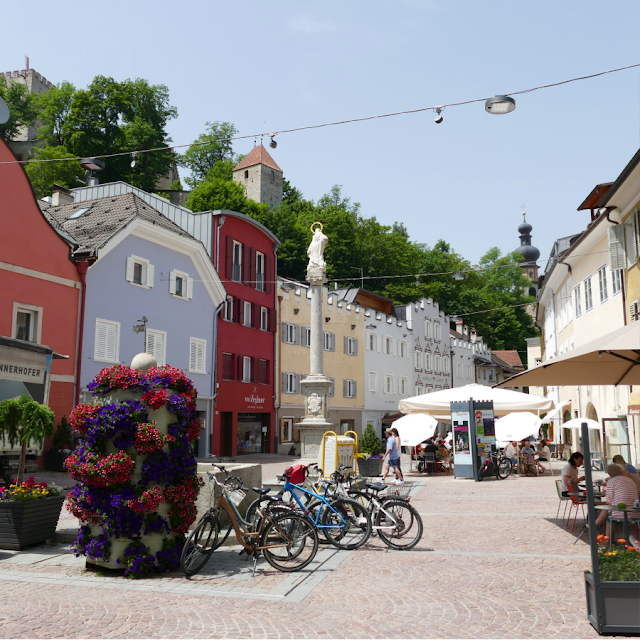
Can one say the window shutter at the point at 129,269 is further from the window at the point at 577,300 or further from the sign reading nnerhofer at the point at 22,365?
the window at the point at 577,300

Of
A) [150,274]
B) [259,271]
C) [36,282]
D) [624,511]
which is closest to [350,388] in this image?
[259,271]

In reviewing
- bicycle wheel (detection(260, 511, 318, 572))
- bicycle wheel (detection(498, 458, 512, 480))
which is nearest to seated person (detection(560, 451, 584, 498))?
bicycle wheel (detection(260, 511, 318, 572))

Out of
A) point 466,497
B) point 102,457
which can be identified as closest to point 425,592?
point 102,457

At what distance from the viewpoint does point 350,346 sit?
45.7 meters

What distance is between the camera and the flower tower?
7934 millimetres

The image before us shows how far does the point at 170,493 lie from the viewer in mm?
8148

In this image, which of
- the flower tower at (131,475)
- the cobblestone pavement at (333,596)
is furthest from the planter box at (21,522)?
the flower tower at (131,475)

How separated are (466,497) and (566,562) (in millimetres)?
8213

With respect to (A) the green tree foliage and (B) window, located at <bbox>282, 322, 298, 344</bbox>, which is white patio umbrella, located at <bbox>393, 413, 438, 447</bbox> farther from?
(A) the green tree foliage

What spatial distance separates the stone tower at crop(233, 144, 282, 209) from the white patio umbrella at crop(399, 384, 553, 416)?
6648 centimetres

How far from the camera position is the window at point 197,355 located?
30031 mm

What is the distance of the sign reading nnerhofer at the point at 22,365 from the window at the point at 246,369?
77.5ft

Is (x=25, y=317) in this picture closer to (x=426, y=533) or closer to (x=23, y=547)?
(x=23, y=547)

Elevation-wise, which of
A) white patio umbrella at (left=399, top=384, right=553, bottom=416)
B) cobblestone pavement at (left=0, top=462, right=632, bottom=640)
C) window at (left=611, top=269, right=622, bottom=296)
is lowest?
cobblestone pavement at (left=0, top=462, right=632, bottom=640)
